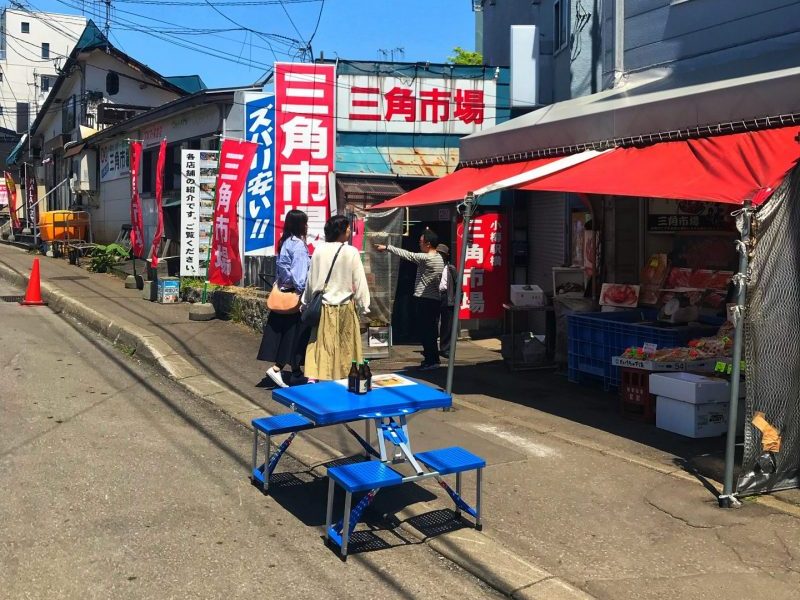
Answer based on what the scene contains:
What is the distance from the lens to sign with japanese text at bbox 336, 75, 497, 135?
44.2 feet

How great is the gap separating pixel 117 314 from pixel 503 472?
30.7 ft

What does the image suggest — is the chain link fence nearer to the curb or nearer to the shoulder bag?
the curb

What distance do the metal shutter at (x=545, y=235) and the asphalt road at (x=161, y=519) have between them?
662 centimetres

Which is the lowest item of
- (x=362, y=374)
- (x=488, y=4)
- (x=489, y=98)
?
(x=362, y=374)

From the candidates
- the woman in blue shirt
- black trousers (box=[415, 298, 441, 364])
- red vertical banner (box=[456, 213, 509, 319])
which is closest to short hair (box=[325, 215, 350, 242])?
the woman in blue shirt

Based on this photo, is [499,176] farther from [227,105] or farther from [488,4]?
[488,4]

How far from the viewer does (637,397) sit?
313 inches

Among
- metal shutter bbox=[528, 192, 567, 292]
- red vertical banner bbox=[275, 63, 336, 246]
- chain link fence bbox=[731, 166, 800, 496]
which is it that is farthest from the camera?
red vertical banner bbox=[275, 63, 336, 246]

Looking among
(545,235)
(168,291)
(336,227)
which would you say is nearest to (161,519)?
(336,227)

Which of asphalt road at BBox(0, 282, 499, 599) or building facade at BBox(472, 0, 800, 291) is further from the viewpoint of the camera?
building facade at BBox(472, 0, 800, 291)

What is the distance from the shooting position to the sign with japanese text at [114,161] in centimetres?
2270

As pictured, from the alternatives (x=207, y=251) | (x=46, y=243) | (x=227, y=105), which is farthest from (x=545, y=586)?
(x=46, y=243)

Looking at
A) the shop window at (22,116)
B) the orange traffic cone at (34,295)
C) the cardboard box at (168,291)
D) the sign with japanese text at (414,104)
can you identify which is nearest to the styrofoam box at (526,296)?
the sign with japanese text at (414,104)

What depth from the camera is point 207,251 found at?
49.2ft
